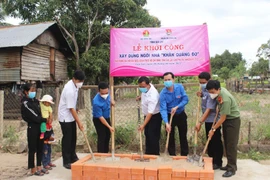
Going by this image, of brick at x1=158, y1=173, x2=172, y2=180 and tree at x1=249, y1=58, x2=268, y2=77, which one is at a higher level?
tree at x1=249, y1=58, x2=268, y2=77

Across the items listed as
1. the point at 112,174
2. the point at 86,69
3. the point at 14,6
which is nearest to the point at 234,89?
the point at 86,69

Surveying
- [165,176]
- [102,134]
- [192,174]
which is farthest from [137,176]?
[102,134]

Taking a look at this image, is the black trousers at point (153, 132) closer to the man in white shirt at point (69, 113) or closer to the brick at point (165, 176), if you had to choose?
the brick at point (165, 176)

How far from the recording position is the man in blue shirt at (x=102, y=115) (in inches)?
166

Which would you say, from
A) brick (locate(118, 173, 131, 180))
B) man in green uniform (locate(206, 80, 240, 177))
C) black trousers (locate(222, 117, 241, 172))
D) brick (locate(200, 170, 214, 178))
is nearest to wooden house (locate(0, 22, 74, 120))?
brick (locate(118, 173, 131, 180))

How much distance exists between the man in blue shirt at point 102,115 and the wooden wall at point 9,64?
8.65 m

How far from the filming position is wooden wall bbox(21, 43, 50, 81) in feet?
39.1

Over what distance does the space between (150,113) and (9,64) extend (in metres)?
9.76

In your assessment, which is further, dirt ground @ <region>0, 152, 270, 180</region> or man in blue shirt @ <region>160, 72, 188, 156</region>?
man in blue shirt @ <region>160, 72, 188, 156</region>

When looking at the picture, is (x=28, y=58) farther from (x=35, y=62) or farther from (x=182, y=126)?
(x=182, y=126)

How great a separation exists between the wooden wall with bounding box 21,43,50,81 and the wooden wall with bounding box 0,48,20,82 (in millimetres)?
247

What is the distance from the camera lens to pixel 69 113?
4238mm

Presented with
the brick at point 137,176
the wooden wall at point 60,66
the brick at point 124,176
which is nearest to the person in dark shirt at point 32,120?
the brick at point 124,176

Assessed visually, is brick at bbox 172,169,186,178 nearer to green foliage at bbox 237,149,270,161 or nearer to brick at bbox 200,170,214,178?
brick at bbox 200,170,214,178
